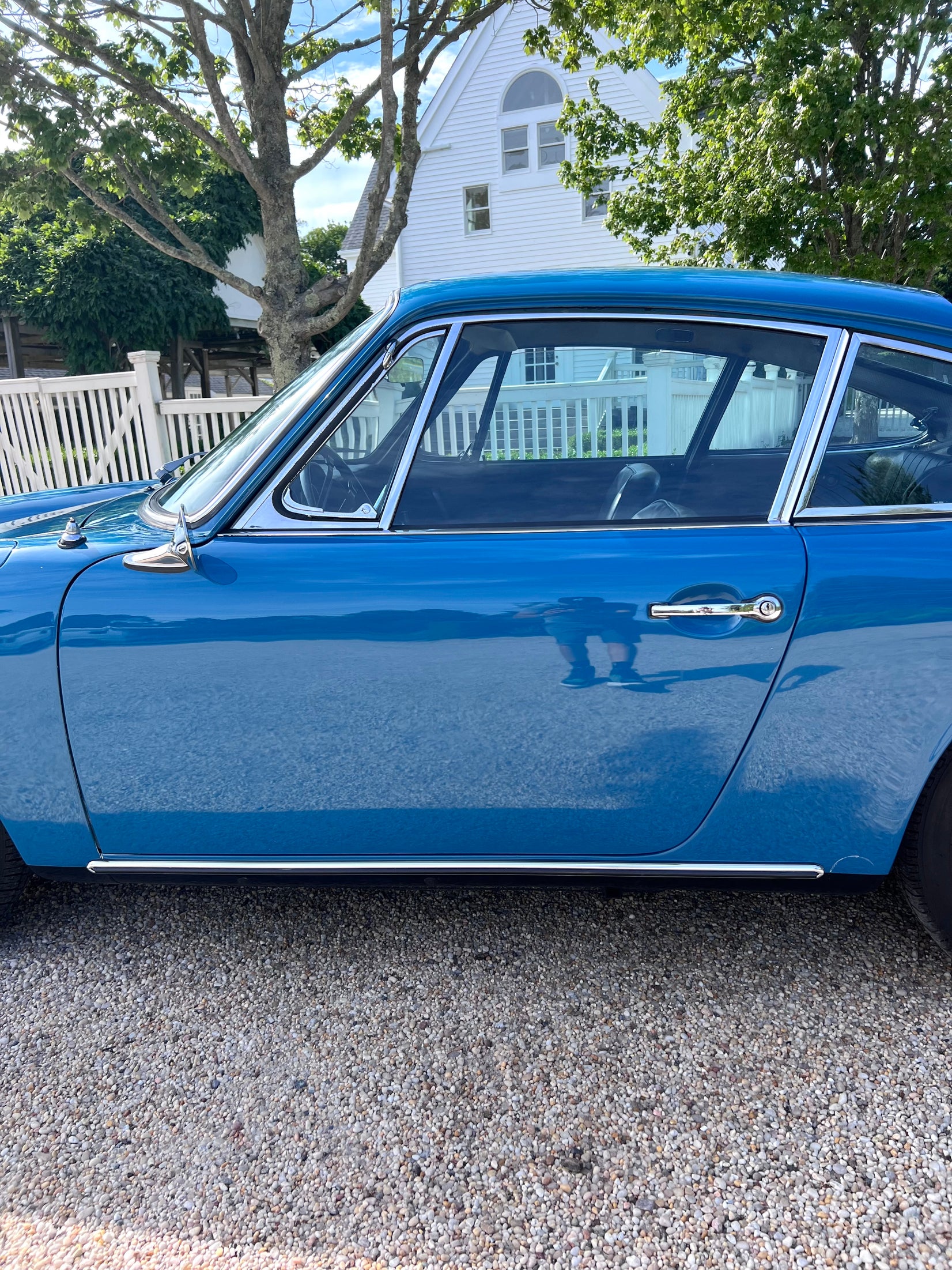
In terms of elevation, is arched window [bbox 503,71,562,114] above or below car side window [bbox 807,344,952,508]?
above

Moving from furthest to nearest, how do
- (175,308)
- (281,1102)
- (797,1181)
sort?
(175,308) < (281,1102) < (797,1181)

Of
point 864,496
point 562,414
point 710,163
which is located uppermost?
point 710,163

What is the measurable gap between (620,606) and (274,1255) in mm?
1424

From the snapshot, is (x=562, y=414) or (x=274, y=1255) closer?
(x=274, y=1255)

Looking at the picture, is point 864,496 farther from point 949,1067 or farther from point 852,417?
point 949,1067

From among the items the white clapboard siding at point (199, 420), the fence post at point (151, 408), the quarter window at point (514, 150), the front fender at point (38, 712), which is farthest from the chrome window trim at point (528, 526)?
the quarter window at point (514, 150)

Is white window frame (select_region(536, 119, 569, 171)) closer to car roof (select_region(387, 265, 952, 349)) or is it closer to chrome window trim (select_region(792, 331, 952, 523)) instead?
car roof (select_region(387, 265, 952, 349))

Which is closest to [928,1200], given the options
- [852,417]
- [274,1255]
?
[274,1255]

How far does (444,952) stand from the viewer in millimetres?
2363

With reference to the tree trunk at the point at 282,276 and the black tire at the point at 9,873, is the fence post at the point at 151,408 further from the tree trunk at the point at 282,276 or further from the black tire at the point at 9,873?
the black tire at the point at 9,873

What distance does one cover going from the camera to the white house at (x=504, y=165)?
16984mm

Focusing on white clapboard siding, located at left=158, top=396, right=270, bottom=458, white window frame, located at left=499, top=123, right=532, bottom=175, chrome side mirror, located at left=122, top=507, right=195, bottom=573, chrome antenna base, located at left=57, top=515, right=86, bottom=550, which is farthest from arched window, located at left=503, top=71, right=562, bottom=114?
chrome side mirror, located at left=122, top=507, right=195, bottom=573

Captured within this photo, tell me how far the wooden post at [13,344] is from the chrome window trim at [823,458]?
18.2 meters

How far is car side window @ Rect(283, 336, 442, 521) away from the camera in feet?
6.70
